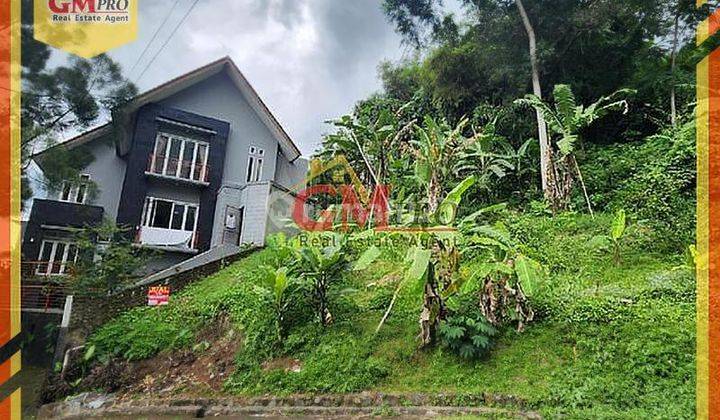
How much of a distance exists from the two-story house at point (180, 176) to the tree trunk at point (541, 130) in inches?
292

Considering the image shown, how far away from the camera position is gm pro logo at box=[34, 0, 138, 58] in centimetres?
664

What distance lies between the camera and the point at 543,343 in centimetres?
435

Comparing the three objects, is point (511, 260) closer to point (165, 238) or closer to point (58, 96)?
point (58, 96)

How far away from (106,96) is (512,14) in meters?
9.97

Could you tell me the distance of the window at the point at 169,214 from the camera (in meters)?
13.0

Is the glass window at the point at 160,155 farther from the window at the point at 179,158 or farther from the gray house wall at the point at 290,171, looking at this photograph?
the gray house wall at the point at 290,171

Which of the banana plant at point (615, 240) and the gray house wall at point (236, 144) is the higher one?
the gray house wall at point (236, 144)

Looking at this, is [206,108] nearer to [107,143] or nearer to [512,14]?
[107,143]

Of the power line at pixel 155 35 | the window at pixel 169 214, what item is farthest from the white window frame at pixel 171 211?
the power line at pixel 155 35

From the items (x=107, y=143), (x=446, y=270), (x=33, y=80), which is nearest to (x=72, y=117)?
(x=33, y=80)

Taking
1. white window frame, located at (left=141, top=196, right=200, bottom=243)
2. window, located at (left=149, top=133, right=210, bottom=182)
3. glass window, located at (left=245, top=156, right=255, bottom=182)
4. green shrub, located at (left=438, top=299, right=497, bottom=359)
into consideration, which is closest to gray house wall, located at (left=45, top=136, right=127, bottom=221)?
white window frame, located at (left=141, top=196, right=200, bottom=243)

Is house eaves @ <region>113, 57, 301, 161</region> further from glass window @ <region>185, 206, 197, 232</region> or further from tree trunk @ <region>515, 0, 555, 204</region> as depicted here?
tree trunk @ <region>515, 0, 555, 204</region>

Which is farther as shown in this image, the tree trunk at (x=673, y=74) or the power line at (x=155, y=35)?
the tree trunk at (x=673, y=74)

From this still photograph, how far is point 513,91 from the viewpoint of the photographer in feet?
37.1
